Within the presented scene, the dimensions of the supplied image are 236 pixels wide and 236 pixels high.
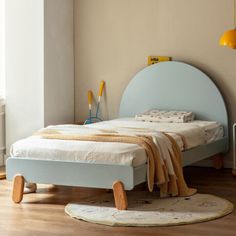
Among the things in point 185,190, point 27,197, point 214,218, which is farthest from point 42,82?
point 214,218

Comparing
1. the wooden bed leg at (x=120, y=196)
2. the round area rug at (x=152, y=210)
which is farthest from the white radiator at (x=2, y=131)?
the wooden bed leg at (x=120, y=196)

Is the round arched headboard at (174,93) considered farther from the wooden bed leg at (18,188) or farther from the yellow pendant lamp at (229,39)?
the wooden bed leg at (18,188)

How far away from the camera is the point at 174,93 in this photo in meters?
6.24

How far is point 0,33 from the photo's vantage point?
6445 millimetres

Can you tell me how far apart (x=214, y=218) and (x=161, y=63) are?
96.2 inches

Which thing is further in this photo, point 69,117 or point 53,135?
point 69,117

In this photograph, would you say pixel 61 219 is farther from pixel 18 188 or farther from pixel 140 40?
pixel 140 40

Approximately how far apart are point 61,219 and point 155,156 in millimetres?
827

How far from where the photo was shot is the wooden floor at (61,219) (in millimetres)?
3842

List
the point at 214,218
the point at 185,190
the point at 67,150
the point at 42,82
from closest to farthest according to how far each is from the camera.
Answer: the point at 214,218 < the point at 67,150 < the point at 185,190 < the point at 42,82

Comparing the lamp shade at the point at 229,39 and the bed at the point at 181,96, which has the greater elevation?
the lamp shade at the point at 229,39

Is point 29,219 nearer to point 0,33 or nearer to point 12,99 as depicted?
point 12,99

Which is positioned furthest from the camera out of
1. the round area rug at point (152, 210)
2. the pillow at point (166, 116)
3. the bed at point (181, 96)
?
the bed at point (181, 96)

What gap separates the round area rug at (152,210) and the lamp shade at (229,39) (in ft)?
4.88
